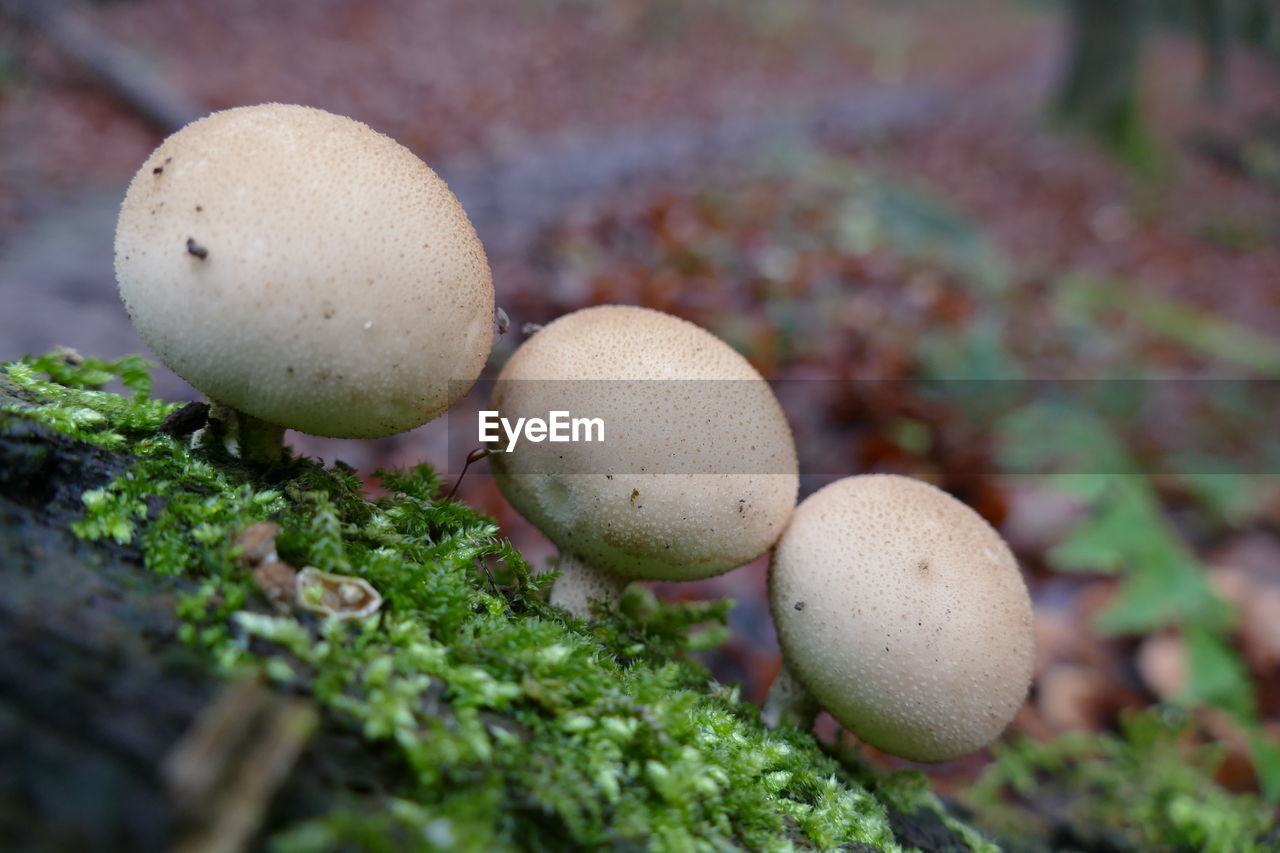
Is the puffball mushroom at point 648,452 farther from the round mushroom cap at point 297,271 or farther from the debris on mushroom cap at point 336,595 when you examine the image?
the debris on mushroom cap at point 336,595

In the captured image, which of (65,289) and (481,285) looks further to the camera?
(65,289)

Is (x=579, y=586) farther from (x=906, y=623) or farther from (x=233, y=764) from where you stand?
(x=233, y=764)

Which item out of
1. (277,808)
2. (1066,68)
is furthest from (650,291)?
(1066,68)

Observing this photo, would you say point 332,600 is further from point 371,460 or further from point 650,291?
point 650,291

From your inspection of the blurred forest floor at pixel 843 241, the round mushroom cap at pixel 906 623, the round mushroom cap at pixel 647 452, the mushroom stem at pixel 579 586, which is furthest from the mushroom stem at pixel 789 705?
the blurred forest floor at pixel 843 241

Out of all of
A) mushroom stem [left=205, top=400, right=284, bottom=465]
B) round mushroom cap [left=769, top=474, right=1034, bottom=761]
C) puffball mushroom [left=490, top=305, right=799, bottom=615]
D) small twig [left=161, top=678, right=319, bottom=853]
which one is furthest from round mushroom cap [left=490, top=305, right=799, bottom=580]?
small twig [left=161, top=678, right=319, bottom=853]

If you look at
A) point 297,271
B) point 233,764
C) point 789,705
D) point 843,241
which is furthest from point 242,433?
point 843,241

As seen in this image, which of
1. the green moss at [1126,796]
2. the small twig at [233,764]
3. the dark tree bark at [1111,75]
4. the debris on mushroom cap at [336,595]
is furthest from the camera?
the dark tree bark at [1111,75]
